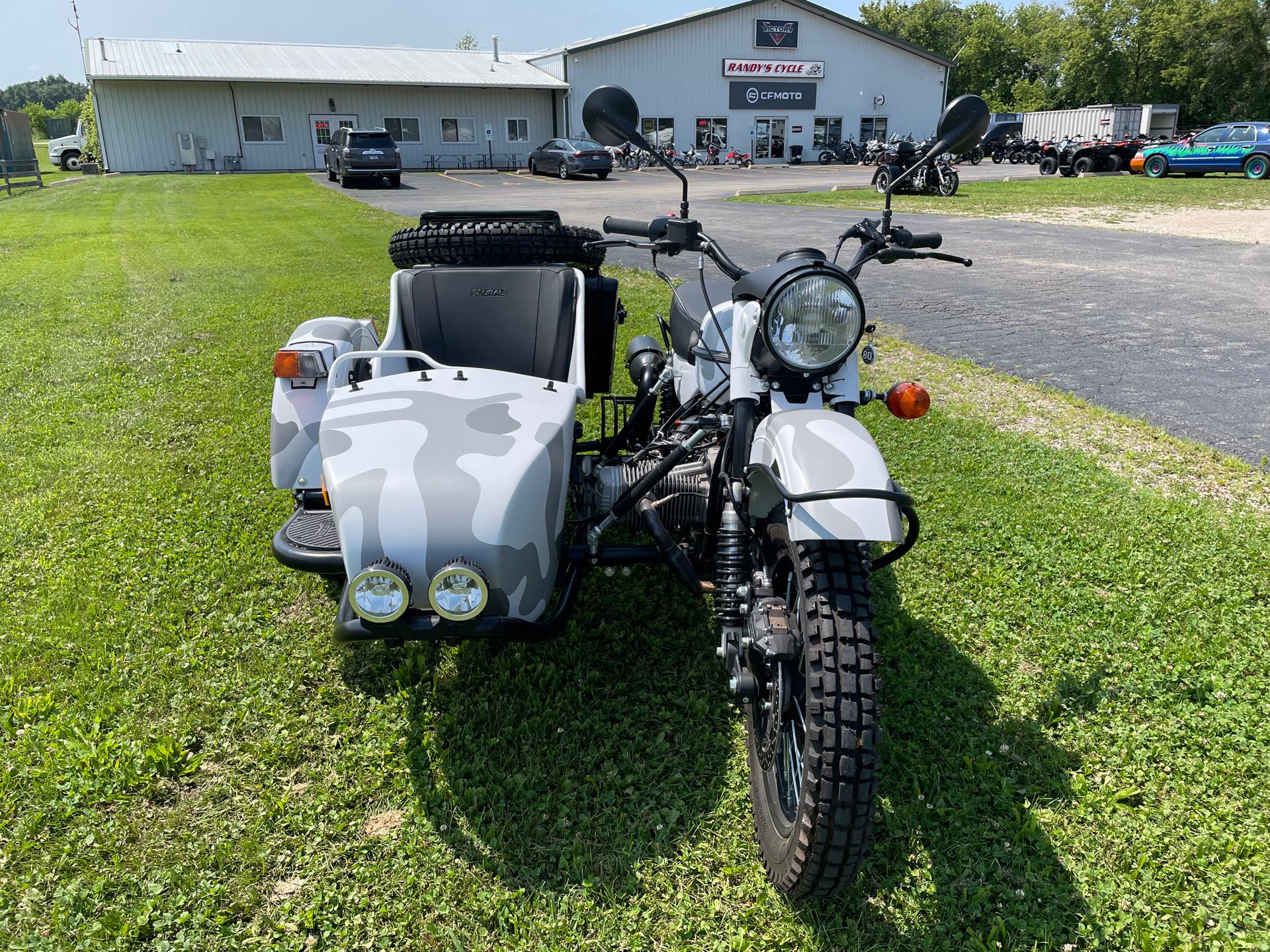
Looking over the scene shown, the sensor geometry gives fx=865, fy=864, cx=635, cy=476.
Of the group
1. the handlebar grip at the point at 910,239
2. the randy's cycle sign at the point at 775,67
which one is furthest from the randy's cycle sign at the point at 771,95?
the handlebar grip at the point at 910,239

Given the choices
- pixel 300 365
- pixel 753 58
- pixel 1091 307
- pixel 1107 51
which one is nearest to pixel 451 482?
pixel 300 365

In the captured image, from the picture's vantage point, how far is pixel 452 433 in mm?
2613

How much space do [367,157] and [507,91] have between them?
15866mm

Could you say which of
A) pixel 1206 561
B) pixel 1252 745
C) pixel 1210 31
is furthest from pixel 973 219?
pixel 1210 31

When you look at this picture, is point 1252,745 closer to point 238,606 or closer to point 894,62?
point 238,606

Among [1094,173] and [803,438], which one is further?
[1094,173]

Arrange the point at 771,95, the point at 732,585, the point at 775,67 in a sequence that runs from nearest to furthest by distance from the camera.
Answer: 1. the point at 732,585
2. the point at 775,67
3. the point at 771,95

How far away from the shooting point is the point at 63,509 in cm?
445

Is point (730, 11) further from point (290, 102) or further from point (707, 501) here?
point (707, 501)

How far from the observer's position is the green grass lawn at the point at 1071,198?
58.9ft

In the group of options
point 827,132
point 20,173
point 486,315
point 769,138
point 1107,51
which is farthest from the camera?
point 1107,51

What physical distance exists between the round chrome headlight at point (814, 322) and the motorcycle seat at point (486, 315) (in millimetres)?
1512

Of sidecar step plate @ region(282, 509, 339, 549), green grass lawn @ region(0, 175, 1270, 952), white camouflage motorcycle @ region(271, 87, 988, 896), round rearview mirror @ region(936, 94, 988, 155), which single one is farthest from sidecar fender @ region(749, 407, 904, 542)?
sidecar step plate @ region(282, 509, 339, 549)

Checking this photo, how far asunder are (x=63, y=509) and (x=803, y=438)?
4.04 metres
